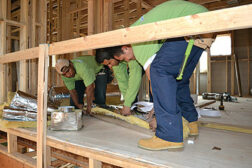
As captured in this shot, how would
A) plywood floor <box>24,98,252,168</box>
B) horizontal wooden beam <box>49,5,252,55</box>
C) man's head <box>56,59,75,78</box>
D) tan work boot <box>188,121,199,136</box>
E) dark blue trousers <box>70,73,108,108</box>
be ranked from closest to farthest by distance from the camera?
horizontal wooden beam <box>49,5,252,55</box> → plywood floor <box>24,98,252,168</box> → tan work boot <box>188,121,199,136</box> → man's head <box>56,59,75,78</box> → dark blue trousers <box>70,73,108,108</box>

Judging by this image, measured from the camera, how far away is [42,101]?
1.50 metres

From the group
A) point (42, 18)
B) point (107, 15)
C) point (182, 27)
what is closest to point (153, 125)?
point (182, 27)

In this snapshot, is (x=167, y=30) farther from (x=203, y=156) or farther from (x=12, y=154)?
(x=12, y=154)

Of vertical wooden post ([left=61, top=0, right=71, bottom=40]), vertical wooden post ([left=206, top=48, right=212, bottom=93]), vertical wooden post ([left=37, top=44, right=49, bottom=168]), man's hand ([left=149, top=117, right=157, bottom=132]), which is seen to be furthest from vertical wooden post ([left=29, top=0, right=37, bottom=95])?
vertical wooden post ([left=206, top=48, right=212, bottom=93])

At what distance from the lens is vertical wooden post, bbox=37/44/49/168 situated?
58.4 inches

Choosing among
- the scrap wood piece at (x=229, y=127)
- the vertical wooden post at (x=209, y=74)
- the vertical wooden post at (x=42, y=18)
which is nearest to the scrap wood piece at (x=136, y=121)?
the scrap wood piece at (x=229, y=127)

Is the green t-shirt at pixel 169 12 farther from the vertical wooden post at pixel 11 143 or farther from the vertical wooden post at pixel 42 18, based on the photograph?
the vertical wooden post at pixel 42 18

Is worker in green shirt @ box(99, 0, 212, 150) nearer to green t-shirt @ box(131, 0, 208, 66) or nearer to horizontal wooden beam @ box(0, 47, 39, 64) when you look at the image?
green t-shirt @ box(131, 0, 208, 66)

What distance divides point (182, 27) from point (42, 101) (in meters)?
1.21

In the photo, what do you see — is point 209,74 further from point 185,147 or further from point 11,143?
point 11,143

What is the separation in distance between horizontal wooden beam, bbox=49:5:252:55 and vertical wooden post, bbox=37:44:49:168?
0.42 m

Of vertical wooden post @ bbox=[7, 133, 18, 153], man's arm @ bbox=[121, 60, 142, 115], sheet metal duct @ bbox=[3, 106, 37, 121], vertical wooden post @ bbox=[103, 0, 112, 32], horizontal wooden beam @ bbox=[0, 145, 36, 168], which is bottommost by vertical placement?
horizontal wooden beam @ bbox=[0, 145, 36, 168]

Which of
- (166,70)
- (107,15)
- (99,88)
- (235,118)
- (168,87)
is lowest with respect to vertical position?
(235,118)

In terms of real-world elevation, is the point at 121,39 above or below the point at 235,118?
above
